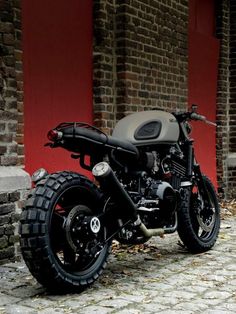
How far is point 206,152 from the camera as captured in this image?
9.20 metres

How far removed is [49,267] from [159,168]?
1597 mm

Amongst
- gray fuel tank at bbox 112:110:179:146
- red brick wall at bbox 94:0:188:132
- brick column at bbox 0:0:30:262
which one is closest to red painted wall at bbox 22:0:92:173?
red brick wall at bbox 94:0:188:132

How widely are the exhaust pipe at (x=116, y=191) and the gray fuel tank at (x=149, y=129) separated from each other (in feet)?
2.20

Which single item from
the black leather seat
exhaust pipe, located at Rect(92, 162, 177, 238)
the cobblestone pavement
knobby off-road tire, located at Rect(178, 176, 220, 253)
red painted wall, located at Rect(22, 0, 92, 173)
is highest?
red painted wall, located at Rect(22, 0, 92, 173)

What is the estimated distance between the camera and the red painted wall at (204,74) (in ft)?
28.6

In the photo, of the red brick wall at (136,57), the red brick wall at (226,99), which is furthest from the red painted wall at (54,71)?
the red brick wall at (226,99)

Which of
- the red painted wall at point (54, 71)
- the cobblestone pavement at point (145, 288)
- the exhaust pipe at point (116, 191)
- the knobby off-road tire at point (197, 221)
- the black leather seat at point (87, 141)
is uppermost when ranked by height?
the red painted wall at point (54, 71)

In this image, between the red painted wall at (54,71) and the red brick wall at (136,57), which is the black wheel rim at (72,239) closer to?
the red painted wall at (54,71)

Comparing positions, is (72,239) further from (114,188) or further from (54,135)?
(54,135)

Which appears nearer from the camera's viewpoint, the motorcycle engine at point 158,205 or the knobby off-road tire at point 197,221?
the motorcycle engine at point 158,205

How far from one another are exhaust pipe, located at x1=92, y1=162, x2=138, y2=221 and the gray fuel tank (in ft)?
2.20

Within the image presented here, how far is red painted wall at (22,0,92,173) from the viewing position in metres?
5.59

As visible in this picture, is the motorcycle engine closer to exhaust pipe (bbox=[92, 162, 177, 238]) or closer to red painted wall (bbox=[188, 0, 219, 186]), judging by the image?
exhaust pipe (bbox=[92, 162, 177, 238])

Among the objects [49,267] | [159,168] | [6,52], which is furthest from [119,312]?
[6,52]
